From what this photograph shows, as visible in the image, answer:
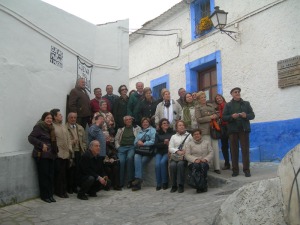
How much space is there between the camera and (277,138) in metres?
7.86

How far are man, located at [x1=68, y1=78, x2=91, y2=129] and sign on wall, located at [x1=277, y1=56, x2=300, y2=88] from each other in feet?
15.6

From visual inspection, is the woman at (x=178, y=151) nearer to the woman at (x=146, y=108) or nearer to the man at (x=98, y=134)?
the woman at (x=146, y=108)

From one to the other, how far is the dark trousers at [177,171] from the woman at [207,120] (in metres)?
0.76

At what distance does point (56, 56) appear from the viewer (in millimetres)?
7691

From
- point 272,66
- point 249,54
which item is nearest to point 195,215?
point 272,66

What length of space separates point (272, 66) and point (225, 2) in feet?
9.36

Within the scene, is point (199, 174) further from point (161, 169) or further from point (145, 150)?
point (145, 150)

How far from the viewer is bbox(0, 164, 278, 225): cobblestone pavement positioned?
457 centimetres

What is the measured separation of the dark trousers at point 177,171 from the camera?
634cm

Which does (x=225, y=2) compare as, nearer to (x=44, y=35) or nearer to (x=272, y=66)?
(x=272, y=66)

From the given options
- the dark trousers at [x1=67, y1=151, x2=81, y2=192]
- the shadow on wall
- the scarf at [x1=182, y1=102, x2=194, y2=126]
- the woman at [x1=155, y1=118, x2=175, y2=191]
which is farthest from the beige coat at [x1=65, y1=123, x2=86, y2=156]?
the shadow on wall

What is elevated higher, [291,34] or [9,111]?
[291,34]

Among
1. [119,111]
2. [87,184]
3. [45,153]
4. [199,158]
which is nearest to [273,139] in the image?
[199,158]

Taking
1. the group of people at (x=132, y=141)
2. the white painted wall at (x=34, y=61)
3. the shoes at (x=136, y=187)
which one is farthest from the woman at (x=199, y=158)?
the white painted wall at (x=34, y=61)
